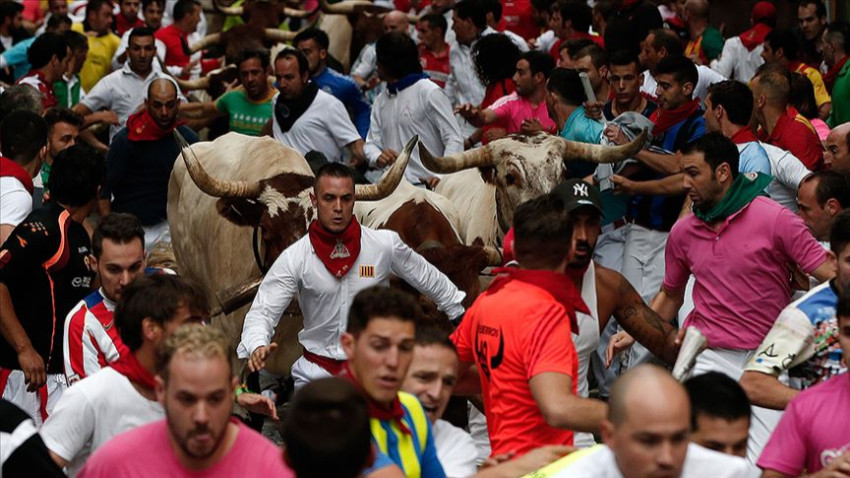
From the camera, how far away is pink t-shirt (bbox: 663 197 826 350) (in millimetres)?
8203

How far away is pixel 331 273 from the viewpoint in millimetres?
8992

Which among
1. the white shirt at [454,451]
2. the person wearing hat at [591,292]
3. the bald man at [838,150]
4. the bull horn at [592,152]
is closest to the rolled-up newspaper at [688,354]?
the person wearing hat at [591,292]

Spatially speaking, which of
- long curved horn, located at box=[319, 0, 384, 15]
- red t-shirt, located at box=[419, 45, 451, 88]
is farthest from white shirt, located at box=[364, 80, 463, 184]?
long curved horn, located at box=[319, 0, 384, 15]

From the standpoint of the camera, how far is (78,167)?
882 centimetres

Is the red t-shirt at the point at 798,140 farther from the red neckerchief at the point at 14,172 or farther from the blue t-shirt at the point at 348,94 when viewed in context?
the red neckerchief at the point at 14,172

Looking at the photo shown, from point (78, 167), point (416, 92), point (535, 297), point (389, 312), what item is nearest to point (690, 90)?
point (416, 92)

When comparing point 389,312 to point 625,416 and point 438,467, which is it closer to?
point 438,467

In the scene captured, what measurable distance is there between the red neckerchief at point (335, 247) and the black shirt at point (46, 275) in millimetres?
1240

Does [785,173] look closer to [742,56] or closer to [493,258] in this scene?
[493,258]

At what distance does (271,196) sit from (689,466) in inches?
236

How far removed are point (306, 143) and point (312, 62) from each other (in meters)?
2.30

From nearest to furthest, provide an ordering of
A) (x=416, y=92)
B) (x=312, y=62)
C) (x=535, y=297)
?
(x=535, y=297) < (x=416, y=92) < (x=312, y=62)

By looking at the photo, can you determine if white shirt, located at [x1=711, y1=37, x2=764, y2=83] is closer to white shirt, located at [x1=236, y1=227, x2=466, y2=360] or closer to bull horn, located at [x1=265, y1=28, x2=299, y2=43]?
bull horn, located at [x1=265, y1=28, x2=299, y2=43]

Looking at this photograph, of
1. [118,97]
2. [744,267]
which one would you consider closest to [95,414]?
[744,267]
